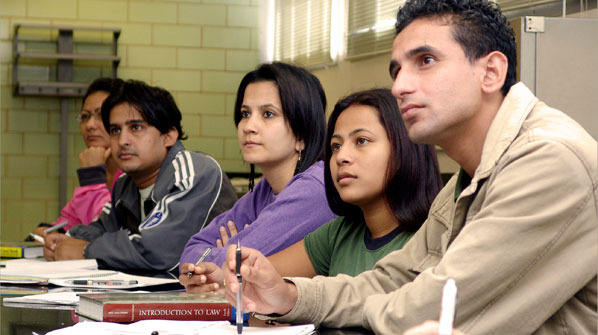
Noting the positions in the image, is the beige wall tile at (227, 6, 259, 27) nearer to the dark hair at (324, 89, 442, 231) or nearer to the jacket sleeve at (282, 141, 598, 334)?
the dark hair at (324, 89, 442, 231)

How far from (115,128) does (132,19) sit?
304 centimetres

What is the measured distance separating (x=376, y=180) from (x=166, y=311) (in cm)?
60

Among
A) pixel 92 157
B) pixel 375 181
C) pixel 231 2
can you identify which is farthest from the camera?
pixel 231 2

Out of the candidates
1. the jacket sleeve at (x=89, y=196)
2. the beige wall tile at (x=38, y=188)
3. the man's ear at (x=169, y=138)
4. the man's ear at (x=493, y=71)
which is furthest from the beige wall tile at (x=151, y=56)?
the man's ear at (x=493, y=71)

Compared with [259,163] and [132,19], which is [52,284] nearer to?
[259,163]

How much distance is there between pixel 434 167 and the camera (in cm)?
176

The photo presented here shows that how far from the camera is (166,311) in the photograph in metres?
1.38

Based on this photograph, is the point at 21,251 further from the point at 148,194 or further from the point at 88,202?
the point at 88,202

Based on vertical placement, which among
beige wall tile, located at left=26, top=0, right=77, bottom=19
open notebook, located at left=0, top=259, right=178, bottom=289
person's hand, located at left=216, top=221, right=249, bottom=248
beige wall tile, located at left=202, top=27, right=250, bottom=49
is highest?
beige wall tile, located at left=26, top=0, right=77, bottom=19

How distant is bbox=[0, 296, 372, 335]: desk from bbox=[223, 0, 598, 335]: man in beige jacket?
2.5 inches

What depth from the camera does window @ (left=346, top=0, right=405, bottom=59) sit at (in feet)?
13.3

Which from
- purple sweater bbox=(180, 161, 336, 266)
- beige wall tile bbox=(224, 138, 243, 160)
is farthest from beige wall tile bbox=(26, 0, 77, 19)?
→ purple sweater bbox=(180, 161, 336, 266)

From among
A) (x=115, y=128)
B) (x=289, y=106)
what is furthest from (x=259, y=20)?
(x=289, y=106)

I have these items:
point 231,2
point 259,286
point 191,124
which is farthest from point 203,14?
point 259,286
